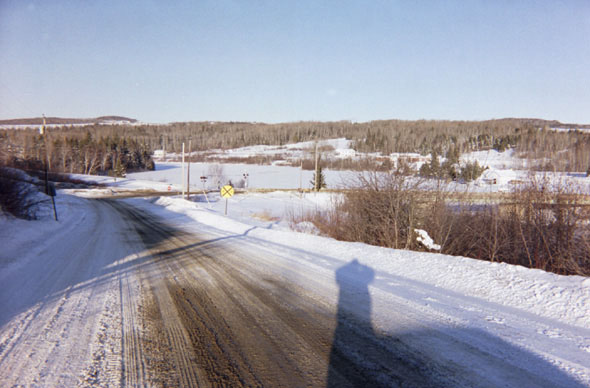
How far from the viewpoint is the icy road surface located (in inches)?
135

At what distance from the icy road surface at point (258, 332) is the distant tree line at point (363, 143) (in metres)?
5.36

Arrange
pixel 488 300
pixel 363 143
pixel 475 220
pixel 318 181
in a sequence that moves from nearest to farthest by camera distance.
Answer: pixel 488 300 → pixel 475 220 → pixel 318 181 → pixel 363 143

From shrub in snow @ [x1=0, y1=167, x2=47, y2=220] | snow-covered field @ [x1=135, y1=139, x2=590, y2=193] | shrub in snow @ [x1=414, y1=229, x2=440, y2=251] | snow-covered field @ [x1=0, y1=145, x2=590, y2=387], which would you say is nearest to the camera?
snow-covered field @ [x1=0, y1=145, x2=590, y2=387]

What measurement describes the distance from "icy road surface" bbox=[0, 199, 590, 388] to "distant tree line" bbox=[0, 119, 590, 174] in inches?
211

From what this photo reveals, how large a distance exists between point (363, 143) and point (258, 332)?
130 m

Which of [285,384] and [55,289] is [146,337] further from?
[55,289]

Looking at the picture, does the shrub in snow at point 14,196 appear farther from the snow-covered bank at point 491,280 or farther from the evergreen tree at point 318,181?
the evergreen tree at point 318,181

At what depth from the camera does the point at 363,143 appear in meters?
130

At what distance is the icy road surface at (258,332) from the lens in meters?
3.43

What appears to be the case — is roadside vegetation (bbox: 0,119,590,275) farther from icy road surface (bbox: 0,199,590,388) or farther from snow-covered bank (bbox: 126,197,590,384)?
icy road surface (bbox: 0,199,590,388)

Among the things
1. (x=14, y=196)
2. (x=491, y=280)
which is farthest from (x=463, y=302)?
(x=14, y=196)

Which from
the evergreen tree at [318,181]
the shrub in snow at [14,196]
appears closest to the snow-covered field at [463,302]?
the shrub in snow at [14,196]

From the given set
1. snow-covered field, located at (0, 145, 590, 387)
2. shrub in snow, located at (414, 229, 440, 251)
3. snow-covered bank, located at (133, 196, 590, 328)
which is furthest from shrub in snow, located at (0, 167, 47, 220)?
shrub in snow, located at (414, 229, 440, 251)

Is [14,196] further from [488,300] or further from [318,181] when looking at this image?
[318,181]
